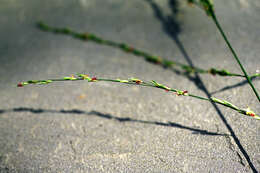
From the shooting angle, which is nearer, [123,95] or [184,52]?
[123,95]

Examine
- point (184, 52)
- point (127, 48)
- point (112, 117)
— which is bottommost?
point (112, 117)

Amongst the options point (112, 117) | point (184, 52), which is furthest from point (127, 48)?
point (112, 117)

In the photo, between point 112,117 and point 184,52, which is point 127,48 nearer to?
point 184,52

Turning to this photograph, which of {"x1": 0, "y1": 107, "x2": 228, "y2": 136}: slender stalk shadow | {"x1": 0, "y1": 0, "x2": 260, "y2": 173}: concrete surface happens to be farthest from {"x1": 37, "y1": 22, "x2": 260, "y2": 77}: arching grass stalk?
{"x1": 0, "y1": 107, "x2": 228, "y2": 136}: slender stalk shadow

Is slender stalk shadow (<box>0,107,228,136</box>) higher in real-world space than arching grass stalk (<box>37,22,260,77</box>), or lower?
lower

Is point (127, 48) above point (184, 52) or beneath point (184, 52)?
beneath

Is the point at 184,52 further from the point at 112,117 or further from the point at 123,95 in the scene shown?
the point at 112,117

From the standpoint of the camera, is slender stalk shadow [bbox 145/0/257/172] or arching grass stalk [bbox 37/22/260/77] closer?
slender stalk shadow [bbox 145/0/257/172]

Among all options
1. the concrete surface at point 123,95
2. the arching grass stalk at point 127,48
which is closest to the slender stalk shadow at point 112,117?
the concrete surface at point 123,95

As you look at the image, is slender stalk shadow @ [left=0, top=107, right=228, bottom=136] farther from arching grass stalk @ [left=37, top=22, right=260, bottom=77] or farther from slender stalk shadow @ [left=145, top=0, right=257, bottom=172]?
arching grass stalk @ [left=37, top=22, right=260, bottom=77]
